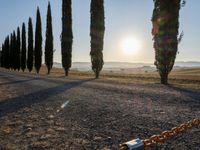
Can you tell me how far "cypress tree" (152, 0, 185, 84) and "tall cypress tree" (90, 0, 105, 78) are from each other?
12597mm

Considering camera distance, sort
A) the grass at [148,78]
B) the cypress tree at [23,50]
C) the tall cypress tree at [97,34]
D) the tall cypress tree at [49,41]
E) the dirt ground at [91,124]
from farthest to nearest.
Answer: the cypress tree at [23,50] → the tall cypress tree at [49,41] → the tall cypress tree at [97,34] → the grass at [148,78] → the dirt ground at [91,124]

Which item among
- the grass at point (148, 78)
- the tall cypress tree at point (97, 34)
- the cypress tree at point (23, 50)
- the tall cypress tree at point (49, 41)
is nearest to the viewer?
the grass at point (148, 78)

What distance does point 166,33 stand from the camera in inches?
945

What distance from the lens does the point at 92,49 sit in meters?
37.1

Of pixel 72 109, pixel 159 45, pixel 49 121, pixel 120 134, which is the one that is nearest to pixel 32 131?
pixel 49 121

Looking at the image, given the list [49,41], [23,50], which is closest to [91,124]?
[49,41]

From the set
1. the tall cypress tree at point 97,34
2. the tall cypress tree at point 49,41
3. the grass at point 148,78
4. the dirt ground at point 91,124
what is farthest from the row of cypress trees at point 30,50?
the dirt ground at point 91,124

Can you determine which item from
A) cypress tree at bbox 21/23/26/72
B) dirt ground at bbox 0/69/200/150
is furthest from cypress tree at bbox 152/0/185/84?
cypress tree at bbox 21/23/26/72

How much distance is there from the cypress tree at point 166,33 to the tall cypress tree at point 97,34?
1260 cm

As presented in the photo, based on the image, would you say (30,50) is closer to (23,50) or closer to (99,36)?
(23,50)

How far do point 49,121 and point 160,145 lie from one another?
3.86m

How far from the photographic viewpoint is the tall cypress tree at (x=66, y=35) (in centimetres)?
4559

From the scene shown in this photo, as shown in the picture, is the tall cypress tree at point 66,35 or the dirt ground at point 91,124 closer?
the dirt ground at point 91,124

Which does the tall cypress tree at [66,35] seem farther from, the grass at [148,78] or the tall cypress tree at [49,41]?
the tall cypress tree at [49,41]
